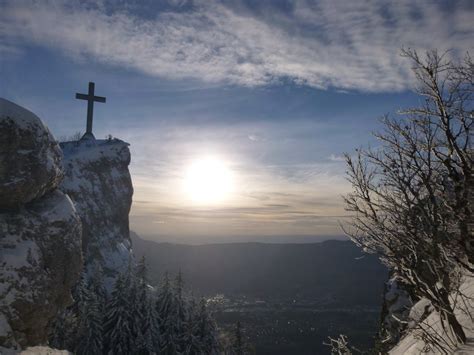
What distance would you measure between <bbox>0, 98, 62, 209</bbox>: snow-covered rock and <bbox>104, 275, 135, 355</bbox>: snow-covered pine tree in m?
14.2

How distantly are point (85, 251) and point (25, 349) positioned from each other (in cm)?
2385

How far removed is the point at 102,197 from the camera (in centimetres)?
4603

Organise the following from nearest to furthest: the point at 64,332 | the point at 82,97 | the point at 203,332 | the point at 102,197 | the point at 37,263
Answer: the point at 37,263 → the point at 64,332 → the point at 203,332 → the point at 82,97 → the point at 102,197

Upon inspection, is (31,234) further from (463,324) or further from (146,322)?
(463,324)

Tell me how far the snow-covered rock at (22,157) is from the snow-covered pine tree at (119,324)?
14216 mm

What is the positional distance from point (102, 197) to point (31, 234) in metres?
26.4

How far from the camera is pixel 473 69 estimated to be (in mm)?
6008

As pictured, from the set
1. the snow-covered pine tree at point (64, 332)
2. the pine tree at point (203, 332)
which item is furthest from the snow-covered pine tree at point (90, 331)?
the pine tree at point (203, 332)

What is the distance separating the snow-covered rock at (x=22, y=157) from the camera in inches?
782

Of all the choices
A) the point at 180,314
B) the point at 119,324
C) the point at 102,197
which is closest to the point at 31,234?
the point at 119,324

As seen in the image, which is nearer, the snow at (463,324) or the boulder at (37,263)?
the snow at (463,324)

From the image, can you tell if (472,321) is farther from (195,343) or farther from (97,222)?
(97,222)

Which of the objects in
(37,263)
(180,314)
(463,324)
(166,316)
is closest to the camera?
(463,324)

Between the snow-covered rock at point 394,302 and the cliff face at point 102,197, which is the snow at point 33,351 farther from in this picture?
the cliff face at point 102,197
